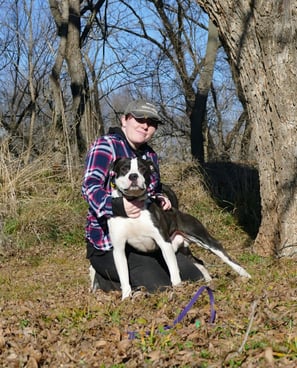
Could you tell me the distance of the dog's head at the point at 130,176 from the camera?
15.7ft

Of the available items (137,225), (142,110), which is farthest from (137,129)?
(137,225)

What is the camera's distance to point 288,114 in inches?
233

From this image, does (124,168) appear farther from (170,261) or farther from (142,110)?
(170,261)

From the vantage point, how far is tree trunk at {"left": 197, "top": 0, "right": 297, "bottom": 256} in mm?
5863

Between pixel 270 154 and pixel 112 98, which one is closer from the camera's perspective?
pixel 270 154

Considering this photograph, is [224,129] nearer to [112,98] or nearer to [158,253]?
[112,98]

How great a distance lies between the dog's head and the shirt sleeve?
118 mm

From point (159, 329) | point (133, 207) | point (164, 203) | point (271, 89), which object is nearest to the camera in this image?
point (159, 329)

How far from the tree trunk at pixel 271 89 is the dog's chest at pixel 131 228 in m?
1.76

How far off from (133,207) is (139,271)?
→ 71 cm

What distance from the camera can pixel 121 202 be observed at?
486 cm

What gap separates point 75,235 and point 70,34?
508 centimetres

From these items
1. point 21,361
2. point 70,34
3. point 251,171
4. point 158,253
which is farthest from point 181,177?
point 21,361

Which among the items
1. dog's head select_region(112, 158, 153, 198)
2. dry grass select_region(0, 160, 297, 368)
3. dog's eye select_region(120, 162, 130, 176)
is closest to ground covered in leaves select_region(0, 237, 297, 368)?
dry grass select_region(0, 160, 297, 368)
